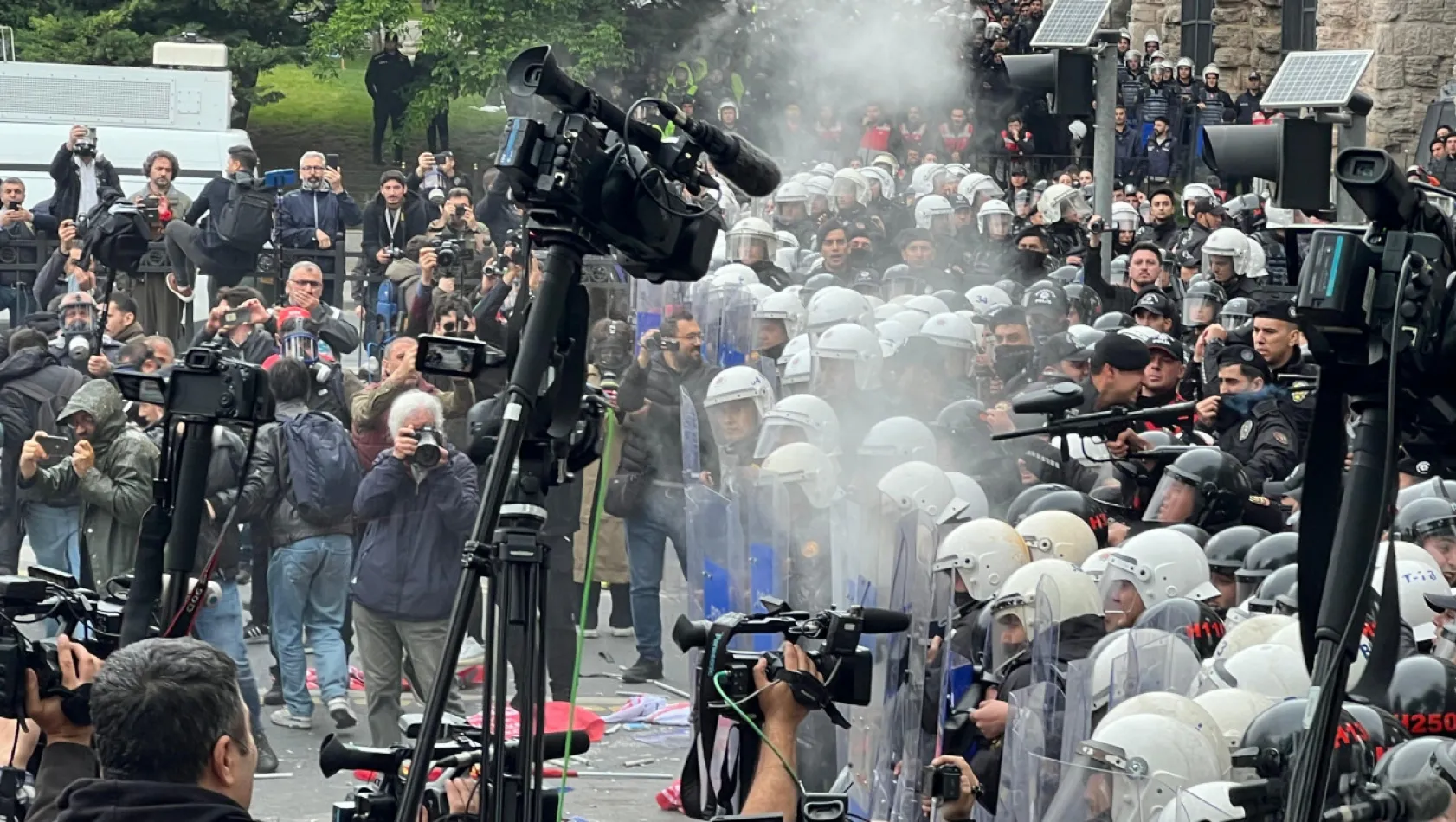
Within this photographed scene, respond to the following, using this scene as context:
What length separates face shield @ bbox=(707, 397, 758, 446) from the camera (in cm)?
1153

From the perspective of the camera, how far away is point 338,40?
30125 millimetres

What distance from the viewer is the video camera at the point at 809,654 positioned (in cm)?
589

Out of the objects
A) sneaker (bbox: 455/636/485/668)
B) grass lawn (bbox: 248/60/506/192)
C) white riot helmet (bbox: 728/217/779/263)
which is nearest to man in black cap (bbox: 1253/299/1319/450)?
sneaker (bbox: 455/636/485/668)

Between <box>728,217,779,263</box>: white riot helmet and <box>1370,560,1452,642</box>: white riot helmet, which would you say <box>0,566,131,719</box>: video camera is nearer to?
<box>1370,560,1452,642</box>: white riot helmet

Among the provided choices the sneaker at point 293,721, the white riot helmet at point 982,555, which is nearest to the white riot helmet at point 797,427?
the white riot helmet at point 982,555

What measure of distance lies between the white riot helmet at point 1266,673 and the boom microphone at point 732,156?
250 cm

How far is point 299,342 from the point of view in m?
12.6

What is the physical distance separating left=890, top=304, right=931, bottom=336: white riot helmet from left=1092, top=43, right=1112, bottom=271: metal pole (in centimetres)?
228

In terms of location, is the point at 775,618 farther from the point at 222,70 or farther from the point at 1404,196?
the point at 222,70

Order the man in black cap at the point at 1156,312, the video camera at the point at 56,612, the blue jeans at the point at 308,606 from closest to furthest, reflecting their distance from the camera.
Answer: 1. the video camera at the point at 56,612
2. the blue jeans at the point at 308,606
3. the man in black cap at the point at 1156,312

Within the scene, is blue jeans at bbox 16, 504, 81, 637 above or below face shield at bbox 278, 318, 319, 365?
below

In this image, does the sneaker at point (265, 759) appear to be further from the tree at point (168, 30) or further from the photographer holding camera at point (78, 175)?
the tree at point (168, 30)

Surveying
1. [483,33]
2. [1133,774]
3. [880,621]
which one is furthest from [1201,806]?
[483,33]

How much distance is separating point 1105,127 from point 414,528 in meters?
7.31
